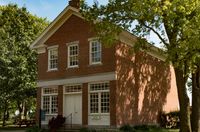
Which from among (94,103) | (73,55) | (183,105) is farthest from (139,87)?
(73,55)

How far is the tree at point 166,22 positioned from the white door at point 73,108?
7.39 metres

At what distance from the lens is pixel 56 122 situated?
2920cm

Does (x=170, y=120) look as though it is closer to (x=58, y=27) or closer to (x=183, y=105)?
(x=183, y=105)

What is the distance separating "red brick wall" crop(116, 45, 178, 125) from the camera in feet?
89.1

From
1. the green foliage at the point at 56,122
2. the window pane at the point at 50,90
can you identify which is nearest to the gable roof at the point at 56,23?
the window pane at the point at 50,90

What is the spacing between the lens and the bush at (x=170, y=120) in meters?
31.2

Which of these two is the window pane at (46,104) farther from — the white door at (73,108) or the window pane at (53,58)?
the window pane at (53,58)

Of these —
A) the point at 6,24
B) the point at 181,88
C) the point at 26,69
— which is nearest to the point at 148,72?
the point at 181,88

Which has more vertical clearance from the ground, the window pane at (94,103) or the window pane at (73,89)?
the window pane at (73,89)

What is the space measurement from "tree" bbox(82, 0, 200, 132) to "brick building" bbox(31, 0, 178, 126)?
13.7 ft

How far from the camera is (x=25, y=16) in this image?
4656cm

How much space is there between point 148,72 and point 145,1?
10506mm

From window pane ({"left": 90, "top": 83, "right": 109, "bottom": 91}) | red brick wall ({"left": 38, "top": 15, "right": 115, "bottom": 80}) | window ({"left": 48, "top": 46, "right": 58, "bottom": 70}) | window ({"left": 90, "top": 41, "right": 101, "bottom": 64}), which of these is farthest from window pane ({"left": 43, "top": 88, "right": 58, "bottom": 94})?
window ({"left": 90, "top": 41, "right": 101, "bottom": 64})

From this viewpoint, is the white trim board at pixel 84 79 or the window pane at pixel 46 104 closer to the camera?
the white trim board at pixel 84 79
